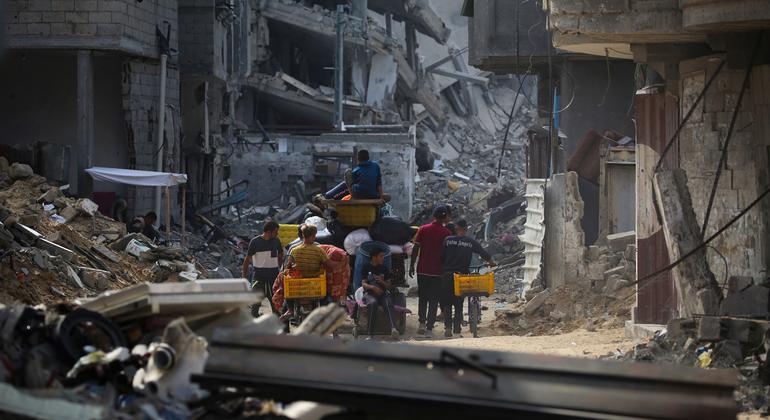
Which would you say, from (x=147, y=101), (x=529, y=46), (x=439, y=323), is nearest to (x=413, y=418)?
(x=439, y=323)

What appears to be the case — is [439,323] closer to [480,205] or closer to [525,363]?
[525,363]

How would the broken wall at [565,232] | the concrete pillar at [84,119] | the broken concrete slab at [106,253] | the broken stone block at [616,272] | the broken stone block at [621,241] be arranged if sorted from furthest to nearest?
the concrete pillar at [84,119] < the broken concrete slab at [106,253] < the broken wall at [565,232] < the broken stone block at [621,241] < the broken stone block at [616,272]

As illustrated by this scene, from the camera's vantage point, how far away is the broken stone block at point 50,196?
19.5 metres

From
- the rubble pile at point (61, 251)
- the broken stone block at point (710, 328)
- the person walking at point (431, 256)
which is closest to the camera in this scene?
the broken stone block at point (710, 328)

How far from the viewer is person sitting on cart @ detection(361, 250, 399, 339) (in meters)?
14.7

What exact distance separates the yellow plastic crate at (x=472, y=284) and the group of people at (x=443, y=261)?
0.23m

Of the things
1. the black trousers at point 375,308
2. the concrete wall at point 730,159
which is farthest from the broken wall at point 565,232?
the concrete wall at point 730,159

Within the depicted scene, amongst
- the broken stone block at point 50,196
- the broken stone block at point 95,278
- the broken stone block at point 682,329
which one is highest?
the broken stone block at point 50,196

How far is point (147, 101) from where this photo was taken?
2669 cm

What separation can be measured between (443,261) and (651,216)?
2.75 m

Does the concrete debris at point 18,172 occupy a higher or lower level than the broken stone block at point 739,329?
higher

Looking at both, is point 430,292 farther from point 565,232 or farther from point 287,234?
point 565,232

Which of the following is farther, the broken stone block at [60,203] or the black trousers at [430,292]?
the broken stone block at [60,203]

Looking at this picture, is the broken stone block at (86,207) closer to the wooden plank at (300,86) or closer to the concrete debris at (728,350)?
the concrete debris at (728,350)
